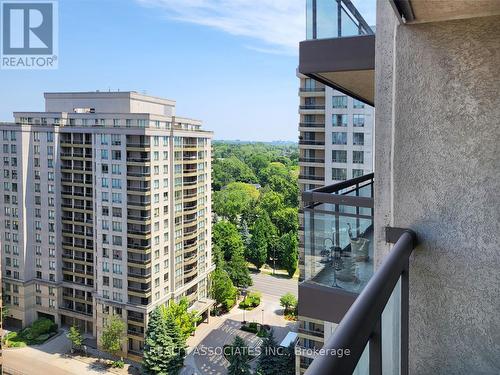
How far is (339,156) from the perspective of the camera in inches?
712

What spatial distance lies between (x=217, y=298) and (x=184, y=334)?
16.4 ft

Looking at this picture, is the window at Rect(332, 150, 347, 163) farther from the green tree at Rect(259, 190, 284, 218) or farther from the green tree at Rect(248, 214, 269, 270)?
the green tree at Rect(259, 190, 284, 218)

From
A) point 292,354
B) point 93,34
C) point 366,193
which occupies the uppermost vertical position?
point 93,34

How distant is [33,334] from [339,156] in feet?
56.0

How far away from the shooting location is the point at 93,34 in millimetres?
24672

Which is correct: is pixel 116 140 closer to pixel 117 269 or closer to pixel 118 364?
pixel 117 269

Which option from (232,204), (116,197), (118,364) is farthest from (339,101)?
(232,204)

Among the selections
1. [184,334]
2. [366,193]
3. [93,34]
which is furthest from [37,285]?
[366,193]

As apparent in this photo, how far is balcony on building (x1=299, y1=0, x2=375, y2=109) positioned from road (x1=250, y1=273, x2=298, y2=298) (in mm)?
24702

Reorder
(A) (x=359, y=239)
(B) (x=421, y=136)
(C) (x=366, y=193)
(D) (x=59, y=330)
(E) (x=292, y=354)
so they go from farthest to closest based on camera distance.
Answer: (D) (x=59, y=330) < (E) (x=292, y=354) < (C) (x=366, y=193) < (A) (x=359, y=239) < (B) (x=421, y=136)

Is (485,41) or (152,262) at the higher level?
(485,41)

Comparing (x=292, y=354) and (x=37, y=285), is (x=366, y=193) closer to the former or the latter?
(x=292, y=354)

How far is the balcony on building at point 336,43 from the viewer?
248 cm

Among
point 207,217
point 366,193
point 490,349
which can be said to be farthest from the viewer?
point 207,217
